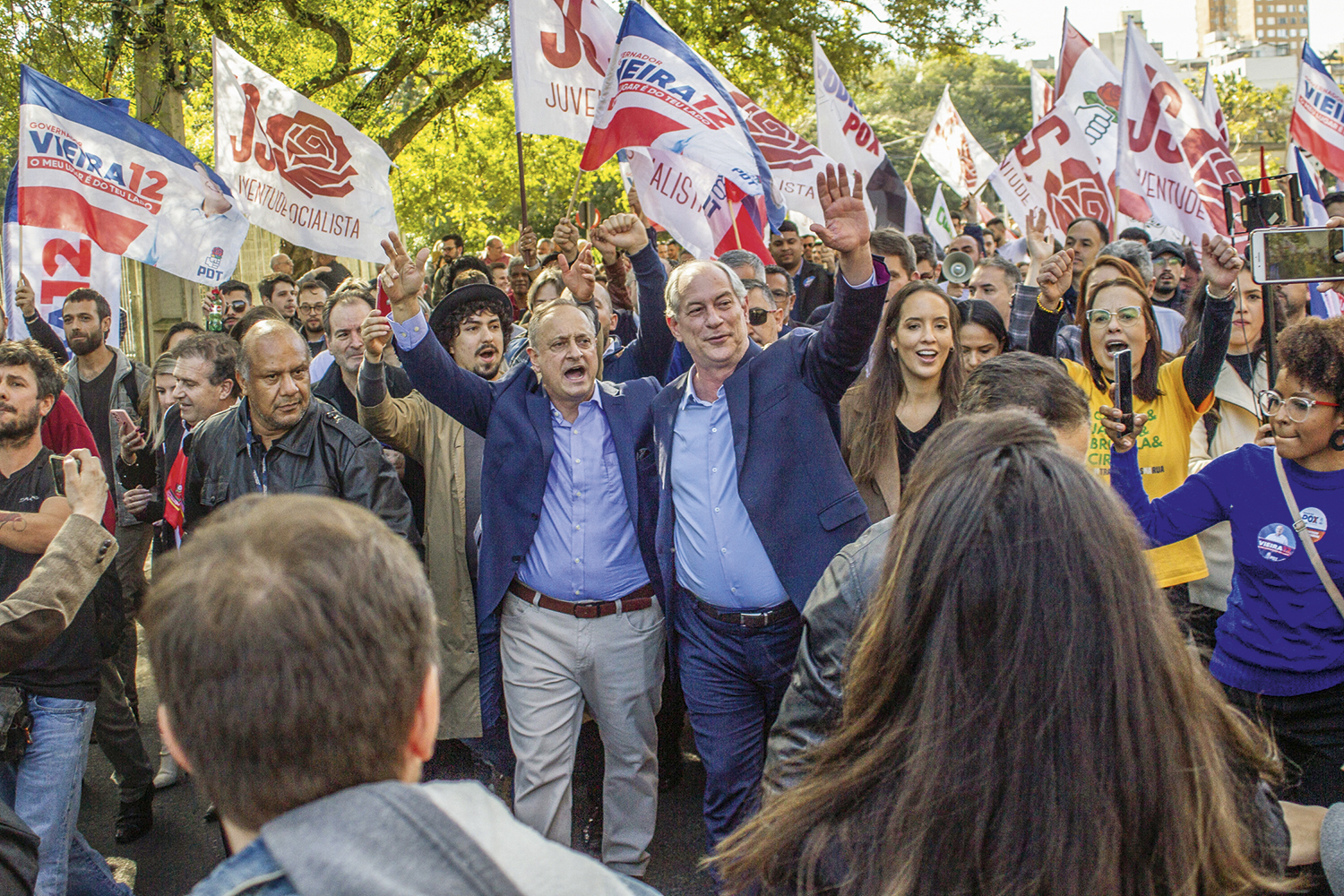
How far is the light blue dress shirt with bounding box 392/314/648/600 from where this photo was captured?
156 inches

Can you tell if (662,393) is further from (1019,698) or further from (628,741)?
(1019,698)

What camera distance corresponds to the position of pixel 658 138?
5.79 metres

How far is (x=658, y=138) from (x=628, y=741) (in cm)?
326

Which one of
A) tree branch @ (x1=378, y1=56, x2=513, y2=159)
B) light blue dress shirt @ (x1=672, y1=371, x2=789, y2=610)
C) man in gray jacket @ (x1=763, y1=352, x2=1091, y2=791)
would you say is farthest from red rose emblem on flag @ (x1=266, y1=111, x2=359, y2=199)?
tree branch @ (x1=378, y1=56, x2=513, y2=159)

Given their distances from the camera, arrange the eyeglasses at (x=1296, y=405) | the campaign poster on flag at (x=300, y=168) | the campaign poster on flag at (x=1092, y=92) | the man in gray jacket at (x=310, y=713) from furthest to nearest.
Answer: the campaign poster on flag at (x=1092, y=92) < the campaign poster on flag at (x=300, y=168) < the eyeglasses at (x=1296, y=405) < the man in gray jacket at (x=310, y=713)

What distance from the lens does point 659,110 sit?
19.1 feet

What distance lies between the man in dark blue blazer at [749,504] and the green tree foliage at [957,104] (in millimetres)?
54941

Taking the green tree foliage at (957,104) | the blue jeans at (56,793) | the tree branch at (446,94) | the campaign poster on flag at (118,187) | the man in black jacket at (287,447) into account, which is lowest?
the blue jeans at (56,793)

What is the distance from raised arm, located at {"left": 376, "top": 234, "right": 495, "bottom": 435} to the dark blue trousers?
1130mm

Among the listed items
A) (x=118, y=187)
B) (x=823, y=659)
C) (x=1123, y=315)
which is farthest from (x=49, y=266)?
(x=823, y=659)

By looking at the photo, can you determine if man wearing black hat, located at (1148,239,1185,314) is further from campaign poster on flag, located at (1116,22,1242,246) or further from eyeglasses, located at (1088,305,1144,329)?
eyeglasses, located at (1088,305,1144,329)

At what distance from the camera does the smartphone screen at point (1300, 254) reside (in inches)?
126

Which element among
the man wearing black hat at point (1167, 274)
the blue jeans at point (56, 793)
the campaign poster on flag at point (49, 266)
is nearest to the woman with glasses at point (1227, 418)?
the man wearing black hat at point (1167, 274)

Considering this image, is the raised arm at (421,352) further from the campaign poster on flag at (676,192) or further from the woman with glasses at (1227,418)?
the woman with glasses at (1227,418)
